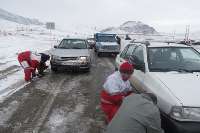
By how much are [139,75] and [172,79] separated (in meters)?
1.13

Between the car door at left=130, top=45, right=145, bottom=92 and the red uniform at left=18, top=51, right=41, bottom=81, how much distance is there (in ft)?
17.1

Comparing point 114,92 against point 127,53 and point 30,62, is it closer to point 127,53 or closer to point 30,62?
point 127,53

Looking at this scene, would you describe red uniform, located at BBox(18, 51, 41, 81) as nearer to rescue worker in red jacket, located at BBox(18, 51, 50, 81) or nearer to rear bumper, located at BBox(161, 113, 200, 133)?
rescue worker in red jacket, located at BBox(18, 51, 50, 81)

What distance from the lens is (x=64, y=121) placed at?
7055 mm

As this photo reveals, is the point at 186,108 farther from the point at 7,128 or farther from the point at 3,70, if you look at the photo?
the point at 3,70

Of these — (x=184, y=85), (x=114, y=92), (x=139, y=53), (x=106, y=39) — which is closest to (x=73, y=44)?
(x=139, y=53)

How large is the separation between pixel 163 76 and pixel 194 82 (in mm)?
597

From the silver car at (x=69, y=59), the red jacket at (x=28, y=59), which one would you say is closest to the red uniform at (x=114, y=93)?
the red jacket at (x=28, y=59)

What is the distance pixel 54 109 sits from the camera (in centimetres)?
800

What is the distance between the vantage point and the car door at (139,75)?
6723 millimetres

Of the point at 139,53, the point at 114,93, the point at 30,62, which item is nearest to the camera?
the point at 114,93

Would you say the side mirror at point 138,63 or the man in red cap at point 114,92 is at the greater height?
the side mirror at point 138,63

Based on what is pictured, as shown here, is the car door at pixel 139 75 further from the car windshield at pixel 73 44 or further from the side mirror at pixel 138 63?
the car windshield at pixel 73 44

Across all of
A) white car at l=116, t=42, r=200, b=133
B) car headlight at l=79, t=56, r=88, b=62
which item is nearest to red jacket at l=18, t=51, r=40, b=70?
car headlight at l=79, t=56, r=88, b=62
